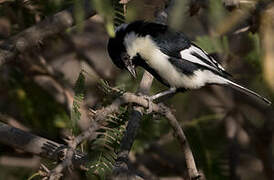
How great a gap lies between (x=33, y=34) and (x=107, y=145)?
0.71 m

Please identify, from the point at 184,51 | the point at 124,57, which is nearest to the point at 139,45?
the point at 124,57

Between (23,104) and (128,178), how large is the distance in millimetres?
2264

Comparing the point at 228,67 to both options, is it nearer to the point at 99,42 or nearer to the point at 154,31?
the point at 154,31

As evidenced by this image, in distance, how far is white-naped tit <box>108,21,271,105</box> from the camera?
11.6 feet

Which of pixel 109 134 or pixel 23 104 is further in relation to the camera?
pixel 23 104

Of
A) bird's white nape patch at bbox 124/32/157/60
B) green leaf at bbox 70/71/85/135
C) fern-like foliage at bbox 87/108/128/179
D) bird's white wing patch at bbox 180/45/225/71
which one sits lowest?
fern-like foliage at bbox 87/108/128/179

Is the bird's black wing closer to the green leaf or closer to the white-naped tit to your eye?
the white-naped tit

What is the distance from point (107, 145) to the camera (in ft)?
8.01

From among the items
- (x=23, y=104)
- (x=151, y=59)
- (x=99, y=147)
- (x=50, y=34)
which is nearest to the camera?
(x=99, y=147)

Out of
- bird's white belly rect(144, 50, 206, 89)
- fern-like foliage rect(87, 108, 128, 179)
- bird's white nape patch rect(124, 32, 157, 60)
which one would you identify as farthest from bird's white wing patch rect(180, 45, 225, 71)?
fern-like foliage rect(87, 108, 128, 179)

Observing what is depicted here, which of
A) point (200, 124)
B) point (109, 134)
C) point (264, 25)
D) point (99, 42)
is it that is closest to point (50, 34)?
point (109, 134)

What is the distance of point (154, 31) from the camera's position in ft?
11.8

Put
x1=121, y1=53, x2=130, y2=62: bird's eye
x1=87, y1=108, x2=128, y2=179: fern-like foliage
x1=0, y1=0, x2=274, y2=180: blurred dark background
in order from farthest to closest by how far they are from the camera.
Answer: x1=0, y1=0, x2=274, y2=180: blurred dark background < x1=121, y1=53, x2=130, y2=62: bird's eye < x1=87, y1=108, x2=128, y2=179: fern-like foliage

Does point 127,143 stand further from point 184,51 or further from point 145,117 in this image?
point 184,51
